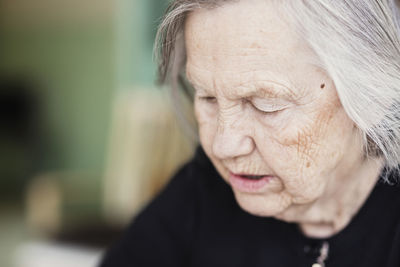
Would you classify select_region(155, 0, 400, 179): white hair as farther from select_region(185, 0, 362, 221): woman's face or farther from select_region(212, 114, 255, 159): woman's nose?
select_region(212, 114, 255, 159): woman's nose

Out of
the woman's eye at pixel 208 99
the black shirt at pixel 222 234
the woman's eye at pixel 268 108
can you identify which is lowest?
the black shirt at pixel 222 234

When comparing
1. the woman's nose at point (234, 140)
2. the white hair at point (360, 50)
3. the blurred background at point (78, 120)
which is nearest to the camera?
the white hair at point (360, 50)

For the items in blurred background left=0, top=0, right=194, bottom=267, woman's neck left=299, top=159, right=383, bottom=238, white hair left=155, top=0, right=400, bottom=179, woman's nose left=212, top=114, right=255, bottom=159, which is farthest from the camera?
blurred background left=0, top=0, right=194, bottom=267

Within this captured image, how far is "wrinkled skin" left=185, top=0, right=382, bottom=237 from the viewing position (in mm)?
995

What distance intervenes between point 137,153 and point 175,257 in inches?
67.7

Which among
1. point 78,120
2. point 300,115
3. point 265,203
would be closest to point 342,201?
point 265,203

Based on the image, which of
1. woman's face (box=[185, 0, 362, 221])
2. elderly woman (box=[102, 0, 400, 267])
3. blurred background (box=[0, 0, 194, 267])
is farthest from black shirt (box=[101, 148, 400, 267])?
blurred background (box=[0, 0, 194, 267])

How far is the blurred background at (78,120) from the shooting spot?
3.10 m

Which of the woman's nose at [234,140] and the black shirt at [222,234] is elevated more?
Answer: the woman's nose at [234,140]

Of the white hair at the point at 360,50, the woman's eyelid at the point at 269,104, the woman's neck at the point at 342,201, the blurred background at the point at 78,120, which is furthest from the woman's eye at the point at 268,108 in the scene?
the blurred background at the point at 78,120

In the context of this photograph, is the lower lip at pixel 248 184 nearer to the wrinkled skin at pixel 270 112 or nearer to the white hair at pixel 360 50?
the wrinkled skin at pixel 270 112

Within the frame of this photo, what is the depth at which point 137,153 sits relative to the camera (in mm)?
3135

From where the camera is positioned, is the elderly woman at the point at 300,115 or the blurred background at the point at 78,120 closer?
the elderly woman at the point at 300,115

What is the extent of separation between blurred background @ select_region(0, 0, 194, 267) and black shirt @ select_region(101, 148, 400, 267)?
146 centimetres
